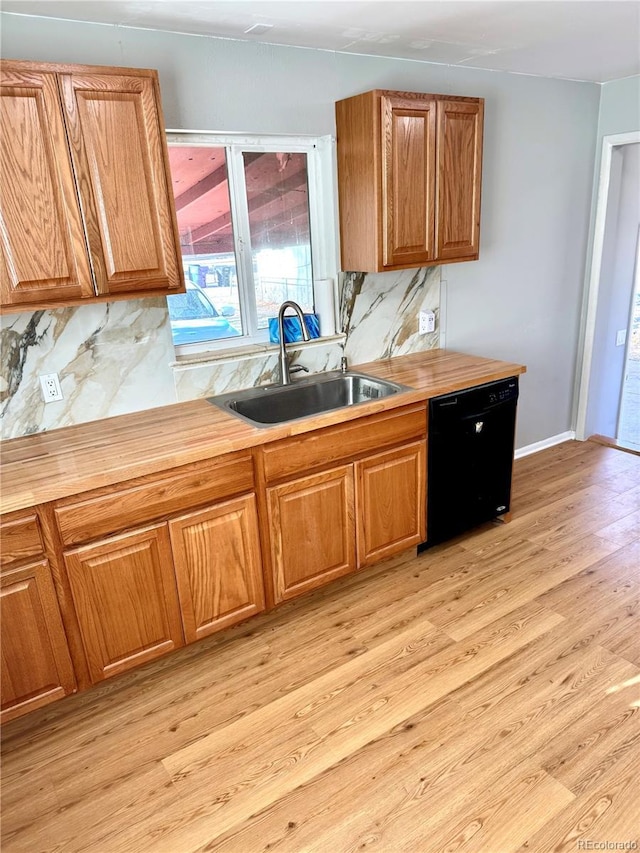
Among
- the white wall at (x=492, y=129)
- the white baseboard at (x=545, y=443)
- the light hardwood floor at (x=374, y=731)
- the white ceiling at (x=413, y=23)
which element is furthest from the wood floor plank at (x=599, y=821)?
the white ceiling at (x=413, y=23)

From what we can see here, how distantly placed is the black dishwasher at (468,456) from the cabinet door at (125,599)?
4.42 ft

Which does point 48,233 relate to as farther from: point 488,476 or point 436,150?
point 488,476

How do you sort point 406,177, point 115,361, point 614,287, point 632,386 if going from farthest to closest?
1. point 632,386
2. point 614,287
3. point 406,177
4. point 115,361

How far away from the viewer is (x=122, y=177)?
200 centimetres

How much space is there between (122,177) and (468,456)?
1991 millimetres

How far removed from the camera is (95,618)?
6.65ft

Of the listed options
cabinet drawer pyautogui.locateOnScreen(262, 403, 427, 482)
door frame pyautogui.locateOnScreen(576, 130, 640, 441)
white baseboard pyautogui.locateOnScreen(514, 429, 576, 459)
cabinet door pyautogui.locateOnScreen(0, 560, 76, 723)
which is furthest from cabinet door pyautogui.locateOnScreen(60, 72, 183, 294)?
door frame pyautogui.locateOnScreen(576, 130, 640, 441)

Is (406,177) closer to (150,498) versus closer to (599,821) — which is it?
(150,498)

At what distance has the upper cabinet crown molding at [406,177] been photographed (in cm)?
258

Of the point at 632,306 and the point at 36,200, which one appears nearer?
the point at 36,200

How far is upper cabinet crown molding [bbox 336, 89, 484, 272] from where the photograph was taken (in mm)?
2580

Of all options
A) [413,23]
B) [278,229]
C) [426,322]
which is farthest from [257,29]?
[426,322]

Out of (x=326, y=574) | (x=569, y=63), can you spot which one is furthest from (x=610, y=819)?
(x=569, y=63)

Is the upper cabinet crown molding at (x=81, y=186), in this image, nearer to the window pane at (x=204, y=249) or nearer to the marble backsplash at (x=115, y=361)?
the marble backsplash at (x=115, y=361)
